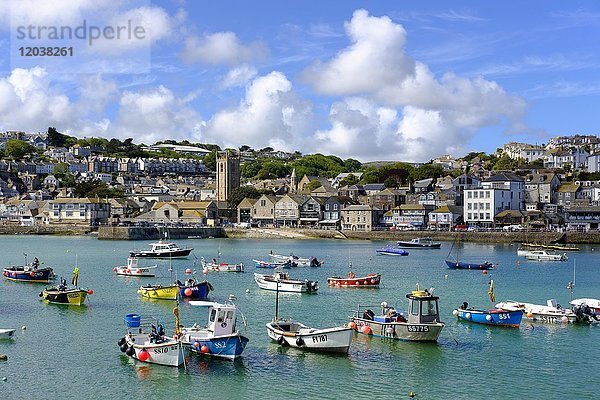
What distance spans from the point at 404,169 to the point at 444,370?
12366cm

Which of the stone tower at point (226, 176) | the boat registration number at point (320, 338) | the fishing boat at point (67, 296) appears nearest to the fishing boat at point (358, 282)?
the fishing boat at point (67, 296)

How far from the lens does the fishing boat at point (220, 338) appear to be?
22.4 m

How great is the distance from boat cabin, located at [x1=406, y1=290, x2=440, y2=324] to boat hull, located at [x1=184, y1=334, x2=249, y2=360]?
6.27 meters

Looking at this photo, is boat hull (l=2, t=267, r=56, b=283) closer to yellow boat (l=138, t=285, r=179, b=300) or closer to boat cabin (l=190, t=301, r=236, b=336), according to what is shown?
→ yellow boat (l=138, t=285, r=179, b=300)

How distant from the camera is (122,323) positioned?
2897 centimetres

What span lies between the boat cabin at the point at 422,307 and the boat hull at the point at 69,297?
15.9m

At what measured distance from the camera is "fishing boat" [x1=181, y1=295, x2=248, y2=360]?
880 inches

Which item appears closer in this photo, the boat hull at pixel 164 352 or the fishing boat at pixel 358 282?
the boat hull at pixel 164 352

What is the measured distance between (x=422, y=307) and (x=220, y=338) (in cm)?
741

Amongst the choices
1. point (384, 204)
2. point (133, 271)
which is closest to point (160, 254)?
point (133, 271)

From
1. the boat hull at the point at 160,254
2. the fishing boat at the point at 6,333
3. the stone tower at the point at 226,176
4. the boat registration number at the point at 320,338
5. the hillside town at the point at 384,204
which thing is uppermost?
the stone tower at the point at 226,176

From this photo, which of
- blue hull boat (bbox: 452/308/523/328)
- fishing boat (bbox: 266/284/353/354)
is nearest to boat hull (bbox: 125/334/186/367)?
fishing boat (bbox: 266/284/353/354)

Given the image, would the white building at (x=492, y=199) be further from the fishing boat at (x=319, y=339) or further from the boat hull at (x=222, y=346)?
the boat hull at (x=222, y=346)

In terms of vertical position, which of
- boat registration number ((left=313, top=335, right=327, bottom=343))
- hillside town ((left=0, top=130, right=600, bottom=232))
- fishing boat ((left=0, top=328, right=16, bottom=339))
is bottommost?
fishing boat ((left=0, top=328, right=16, bottom=339))
